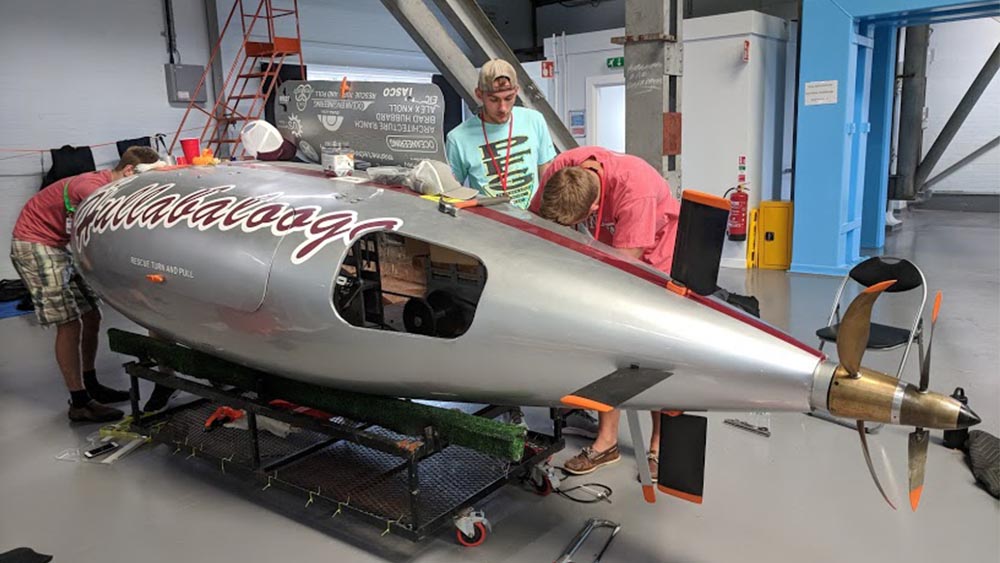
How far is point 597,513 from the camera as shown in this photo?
9.93 ft

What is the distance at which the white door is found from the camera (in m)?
8.87

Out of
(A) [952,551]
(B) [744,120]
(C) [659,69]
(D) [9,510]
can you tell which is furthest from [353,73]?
(A) [952,551]

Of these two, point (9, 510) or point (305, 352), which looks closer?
point (305, 352)

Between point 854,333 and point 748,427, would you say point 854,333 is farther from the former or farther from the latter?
point 748,427

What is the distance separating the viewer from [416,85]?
3.49 m

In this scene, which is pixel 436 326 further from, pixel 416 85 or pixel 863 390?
pixel 863 390

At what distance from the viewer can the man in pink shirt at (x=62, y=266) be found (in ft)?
13.4

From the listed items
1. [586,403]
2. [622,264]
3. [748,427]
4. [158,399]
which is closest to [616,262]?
[622,264]

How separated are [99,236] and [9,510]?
4.12ft

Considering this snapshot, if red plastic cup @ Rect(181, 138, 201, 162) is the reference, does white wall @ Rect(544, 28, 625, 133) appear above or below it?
above

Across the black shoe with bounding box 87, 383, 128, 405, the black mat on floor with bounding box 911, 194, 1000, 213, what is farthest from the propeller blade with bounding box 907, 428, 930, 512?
the black mat on floor with bounding box 911, 194, 1000, 213

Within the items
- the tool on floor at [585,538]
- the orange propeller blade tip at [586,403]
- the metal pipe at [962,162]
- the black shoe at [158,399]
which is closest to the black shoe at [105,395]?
the black shoe at [158,399]

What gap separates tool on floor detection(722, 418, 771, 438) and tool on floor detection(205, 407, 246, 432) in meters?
2.46

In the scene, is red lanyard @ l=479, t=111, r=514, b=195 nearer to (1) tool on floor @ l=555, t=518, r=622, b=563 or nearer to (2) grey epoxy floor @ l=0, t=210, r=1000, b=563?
(2) grey epoxy floor @ l=0, t=210, r=1000, b=563
